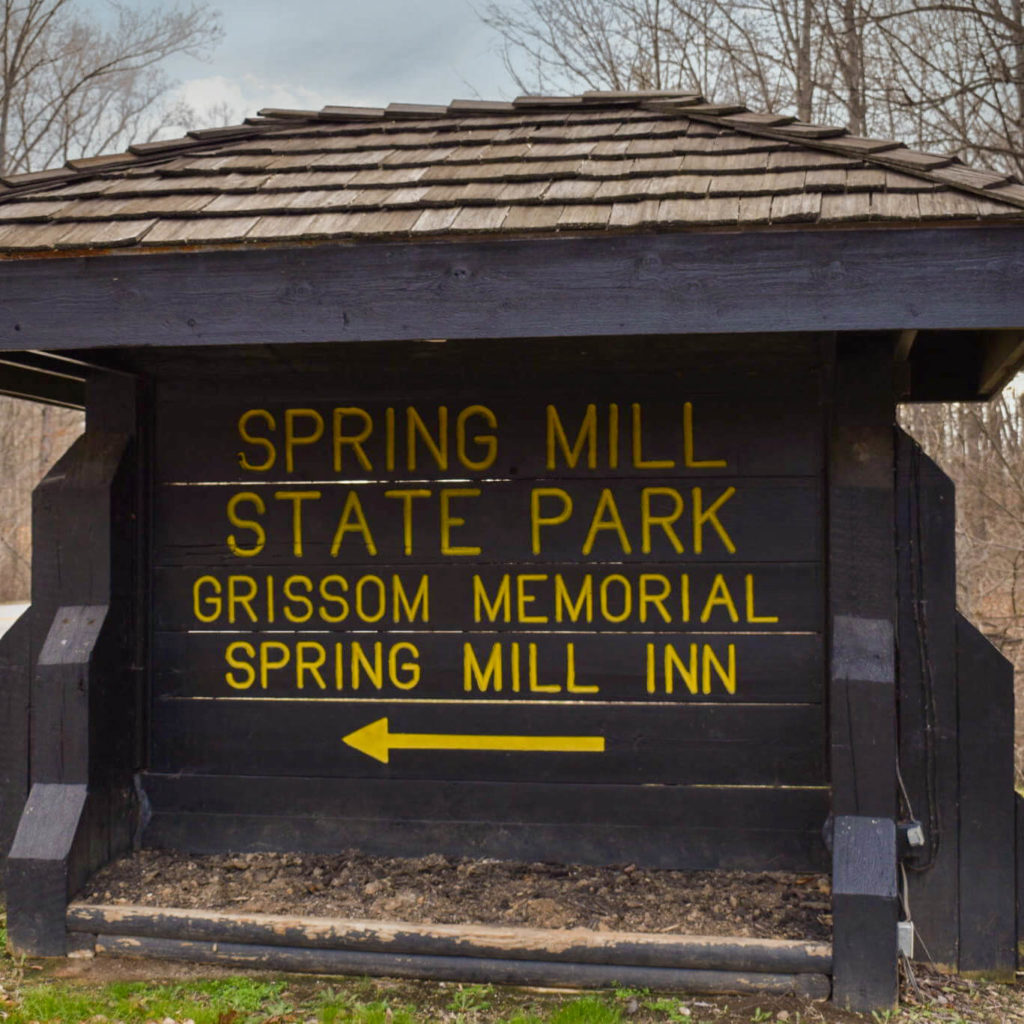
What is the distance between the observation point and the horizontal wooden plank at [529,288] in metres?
3.05

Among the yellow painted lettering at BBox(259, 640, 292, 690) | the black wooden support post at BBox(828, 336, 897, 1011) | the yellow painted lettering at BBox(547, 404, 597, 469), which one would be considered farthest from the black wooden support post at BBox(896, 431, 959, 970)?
the yellow painted lettering at BBox(259, 640, 292, 690)

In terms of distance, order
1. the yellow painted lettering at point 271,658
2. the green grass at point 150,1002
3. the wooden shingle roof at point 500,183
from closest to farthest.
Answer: the wooden shingle roof at point 500,183, the green grass at point 150,1002, the yellow painted lettering at point 271,658

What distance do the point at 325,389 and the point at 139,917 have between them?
2112mm

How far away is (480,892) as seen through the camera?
390cm

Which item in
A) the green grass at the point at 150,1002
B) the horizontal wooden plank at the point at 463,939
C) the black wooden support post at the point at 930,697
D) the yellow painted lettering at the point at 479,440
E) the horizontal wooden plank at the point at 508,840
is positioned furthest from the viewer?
the yellow painted lettering at the point at 479,440

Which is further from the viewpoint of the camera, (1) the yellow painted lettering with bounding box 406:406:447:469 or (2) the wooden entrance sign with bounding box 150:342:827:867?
(1) the yellow painted lettering with bounding box 406:406:447:469

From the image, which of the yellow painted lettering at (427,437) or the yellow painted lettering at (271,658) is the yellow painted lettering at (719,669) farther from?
the yellow painted lettering at (271,658)

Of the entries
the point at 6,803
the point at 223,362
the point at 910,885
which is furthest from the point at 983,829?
the point at 6,803

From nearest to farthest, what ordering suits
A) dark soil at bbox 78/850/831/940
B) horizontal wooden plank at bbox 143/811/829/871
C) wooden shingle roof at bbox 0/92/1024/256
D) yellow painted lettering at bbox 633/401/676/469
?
wooden shingle roof at bbox 0/92/1024/256
dark soil at bbox 78/850/831/940
horizontal wooden plank at bbox 143/811/829/871
yellow painted lettering at bbox 633/401/676/469

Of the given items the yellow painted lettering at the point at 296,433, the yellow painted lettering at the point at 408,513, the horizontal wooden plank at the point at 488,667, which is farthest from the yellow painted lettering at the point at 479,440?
the horizontal wooden plank at the point at 488,667

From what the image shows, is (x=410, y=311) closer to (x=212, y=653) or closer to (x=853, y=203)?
(x=853, y=203)

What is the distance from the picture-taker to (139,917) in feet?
12.3

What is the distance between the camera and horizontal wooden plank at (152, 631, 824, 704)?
4.03 metres

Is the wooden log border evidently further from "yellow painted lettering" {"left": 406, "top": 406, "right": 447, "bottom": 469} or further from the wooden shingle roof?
→ the wooden shingle roof
